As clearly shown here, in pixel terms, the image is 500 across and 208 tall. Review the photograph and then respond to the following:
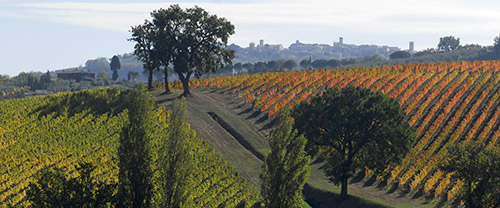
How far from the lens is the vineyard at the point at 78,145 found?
45.4 metres

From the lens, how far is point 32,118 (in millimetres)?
65688

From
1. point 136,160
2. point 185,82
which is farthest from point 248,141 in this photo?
point 136,160

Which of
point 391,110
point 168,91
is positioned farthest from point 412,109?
point 168,91

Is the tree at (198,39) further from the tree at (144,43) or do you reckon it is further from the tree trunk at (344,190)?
the tree trunk at (344,190)

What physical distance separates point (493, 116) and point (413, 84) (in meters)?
15.9

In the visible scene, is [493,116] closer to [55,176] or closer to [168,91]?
[168,91]

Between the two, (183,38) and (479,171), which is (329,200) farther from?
(183,38)

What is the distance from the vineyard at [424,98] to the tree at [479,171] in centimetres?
651

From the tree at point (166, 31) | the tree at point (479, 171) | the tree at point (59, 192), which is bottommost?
the tree at point (479, 171)

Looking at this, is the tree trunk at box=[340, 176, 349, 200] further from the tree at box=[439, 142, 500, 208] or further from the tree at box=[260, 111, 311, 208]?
the tree at box=[260, 111, 311, 208]

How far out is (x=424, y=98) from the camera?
2881 inches

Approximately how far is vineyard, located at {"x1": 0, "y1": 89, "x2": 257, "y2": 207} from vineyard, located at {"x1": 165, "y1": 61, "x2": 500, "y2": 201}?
479 inches

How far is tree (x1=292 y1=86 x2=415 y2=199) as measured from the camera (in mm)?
45969

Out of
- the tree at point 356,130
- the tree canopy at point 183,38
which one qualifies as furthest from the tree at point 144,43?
the tree at point 356,130
